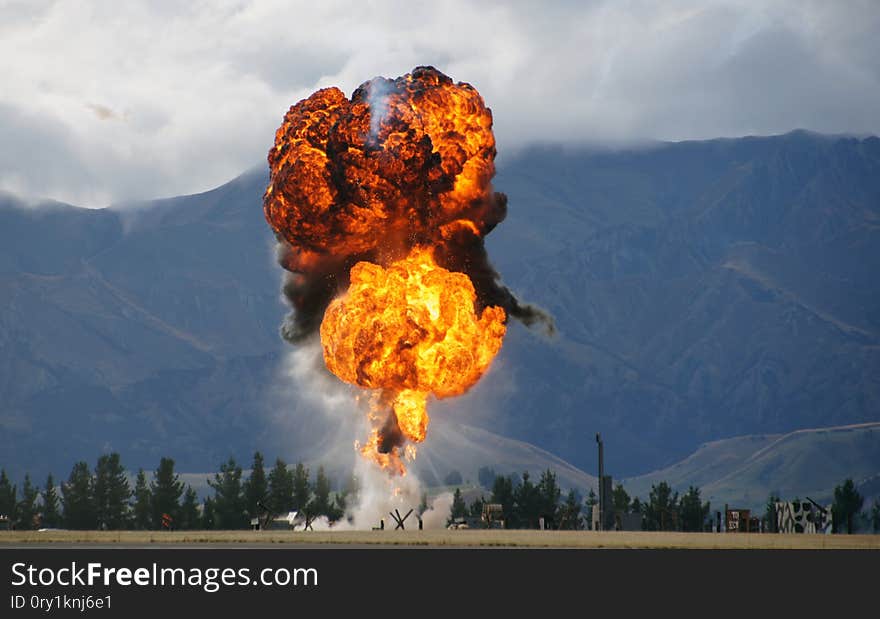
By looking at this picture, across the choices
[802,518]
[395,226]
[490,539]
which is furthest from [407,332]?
[802,518]

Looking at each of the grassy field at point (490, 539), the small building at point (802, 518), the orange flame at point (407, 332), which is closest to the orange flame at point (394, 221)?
the orange flame at point (407, 332)

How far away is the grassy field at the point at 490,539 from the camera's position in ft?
387

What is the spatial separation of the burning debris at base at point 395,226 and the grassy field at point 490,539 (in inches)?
724

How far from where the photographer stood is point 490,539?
407 ft

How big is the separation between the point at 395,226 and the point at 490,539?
3718 cm

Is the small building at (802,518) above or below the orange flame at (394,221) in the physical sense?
below

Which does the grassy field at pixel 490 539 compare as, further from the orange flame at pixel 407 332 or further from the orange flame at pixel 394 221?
the orange flame at pixel 394 221

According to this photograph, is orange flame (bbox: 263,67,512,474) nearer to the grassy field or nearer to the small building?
the grassy field

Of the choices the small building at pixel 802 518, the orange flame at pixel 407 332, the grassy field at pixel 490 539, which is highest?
the orange flame at pixel 407 332

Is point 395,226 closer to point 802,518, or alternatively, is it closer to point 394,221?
point 394,221

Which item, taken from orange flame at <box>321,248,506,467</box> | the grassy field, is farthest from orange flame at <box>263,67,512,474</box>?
the grassy field

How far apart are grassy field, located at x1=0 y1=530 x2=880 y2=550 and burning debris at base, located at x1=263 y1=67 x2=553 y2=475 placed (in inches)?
724
